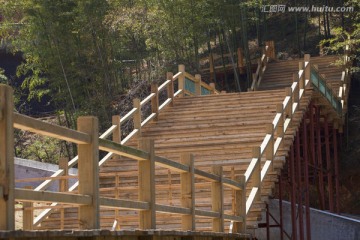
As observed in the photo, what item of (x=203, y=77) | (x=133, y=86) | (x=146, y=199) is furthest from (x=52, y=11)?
(x=146, y=199)

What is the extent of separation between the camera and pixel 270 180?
14273mm

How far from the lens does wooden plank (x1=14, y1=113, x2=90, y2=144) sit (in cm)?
557

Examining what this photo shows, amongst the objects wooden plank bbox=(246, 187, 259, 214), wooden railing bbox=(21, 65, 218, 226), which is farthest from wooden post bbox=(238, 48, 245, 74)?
wooden plank bbox=(246, 187, 259, 214)

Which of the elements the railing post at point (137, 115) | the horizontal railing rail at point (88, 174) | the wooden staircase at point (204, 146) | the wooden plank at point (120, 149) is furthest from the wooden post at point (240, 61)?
the wooden plank at point (120, 149)

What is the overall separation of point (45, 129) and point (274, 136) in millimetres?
10277

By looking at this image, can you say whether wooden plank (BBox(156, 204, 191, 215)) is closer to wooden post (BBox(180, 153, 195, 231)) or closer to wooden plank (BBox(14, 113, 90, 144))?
wooden post (BBox(180, 153, 195, 231))

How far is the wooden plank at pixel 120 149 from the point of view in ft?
22.7

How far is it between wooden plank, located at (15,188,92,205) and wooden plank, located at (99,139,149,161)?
0.60 meters

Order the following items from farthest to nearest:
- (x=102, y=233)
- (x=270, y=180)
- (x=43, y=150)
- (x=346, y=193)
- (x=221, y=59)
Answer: (x=221, y=59) → (x=43, y=150) → (x=346, y=193) → (x=270, y=180) → (x=102, y=233)

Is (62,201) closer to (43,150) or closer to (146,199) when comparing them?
(146,199)

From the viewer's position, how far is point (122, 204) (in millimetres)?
7141

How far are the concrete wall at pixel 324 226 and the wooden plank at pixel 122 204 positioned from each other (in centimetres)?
1255

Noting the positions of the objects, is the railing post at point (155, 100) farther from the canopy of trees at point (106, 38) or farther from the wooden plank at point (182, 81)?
the canopy of trees at point (106, 38)

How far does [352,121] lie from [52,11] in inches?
353
